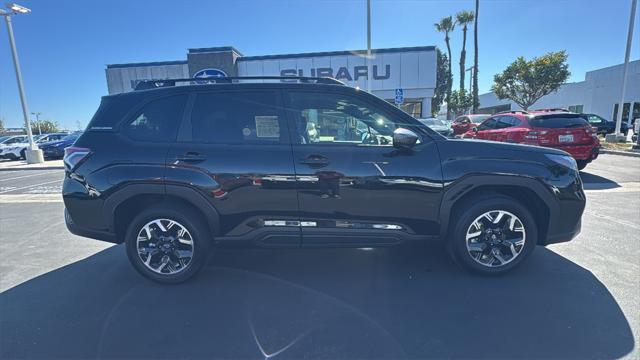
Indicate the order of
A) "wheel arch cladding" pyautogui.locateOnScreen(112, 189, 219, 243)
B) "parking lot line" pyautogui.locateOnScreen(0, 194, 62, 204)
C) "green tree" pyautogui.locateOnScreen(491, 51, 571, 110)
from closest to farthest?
"wheel arch cladding" pyautogui.locateOnScreen(112, 189, 219, 243) < "parking lot line" pyautogui.locateOnScreen(0, 194, 62, 204) < "green tree" pyautogui.locateOnScreen(491, 51, 571, 110)

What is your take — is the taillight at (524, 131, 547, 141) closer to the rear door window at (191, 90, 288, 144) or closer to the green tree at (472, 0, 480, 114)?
the rear door window at (191, 90, 288, 144)

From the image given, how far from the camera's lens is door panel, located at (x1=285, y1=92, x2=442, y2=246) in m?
2.89

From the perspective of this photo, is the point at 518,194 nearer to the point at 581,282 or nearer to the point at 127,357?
the point at 581,282

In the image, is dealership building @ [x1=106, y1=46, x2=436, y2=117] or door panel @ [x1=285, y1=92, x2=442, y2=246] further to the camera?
dealership building @ [x1=106, y1=46, x2=436, y2=117]

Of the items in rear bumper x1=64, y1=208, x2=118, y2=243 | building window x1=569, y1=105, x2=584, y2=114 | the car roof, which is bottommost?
rear bumper x1=64, y1=208, x2=118, y2=243

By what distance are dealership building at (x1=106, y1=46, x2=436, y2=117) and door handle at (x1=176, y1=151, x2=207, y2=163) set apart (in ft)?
61.6

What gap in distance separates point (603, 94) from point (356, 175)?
3873cm

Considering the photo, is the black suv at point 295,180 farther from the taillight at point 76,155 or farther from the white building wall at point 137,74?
the white building wall at point 137,74

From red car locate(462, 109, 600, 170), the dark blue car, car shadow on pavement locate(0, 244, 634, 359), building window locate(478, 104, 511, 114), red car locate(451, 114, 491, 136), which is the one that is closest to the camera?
car shadow on pavement locate(0, 244, 634, 359)

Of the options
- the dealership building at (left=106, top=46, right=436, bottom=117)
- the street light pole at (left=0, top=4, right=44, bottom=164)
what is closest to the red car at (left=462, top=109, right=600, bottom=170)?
the dealership building at (left=106, top=46, right=436, bottom=117)

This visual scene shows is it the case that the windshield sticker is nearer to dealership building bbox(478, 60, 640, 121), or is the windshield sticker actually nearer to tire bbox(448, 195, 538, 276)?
tire bbox(448, 195, 538, 276)

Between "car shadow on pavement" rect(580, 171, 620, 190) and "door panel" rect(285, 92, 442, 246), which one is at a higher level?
"door panel" rect(285, 92, 442, 246)

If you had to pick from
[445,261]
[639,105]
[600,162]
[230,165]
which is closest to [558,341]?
[445,261]

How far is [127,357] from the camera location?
219 cm
